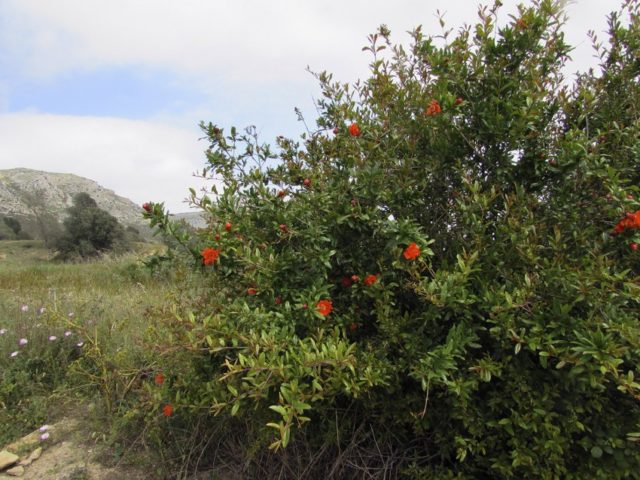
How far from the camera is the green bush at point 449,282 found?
163 centimetres

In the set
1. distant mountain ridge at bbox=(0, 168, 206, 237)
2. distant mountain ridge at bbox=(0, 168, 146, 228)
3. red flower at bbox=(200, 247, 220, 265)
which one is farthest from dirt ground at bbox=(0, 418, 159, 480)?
distant mountain ridge at bbox=(0, 168, 146, 228)

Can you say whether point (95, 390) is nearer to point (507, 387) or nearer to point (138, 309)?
point (138, 309)

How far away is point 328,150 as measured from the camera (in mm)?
2492

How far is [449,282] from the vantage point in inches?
64.2

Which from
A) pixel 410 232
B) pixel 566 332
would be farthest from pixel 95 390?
pixel 566 332

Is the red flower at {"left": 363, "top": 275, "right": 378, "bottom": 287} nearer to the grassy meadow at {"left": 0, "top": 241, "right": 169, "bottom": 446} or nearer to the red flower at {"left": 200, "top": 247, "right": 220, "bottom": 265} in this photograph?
the red flower at {"left": 200, "top": 247, "right": 220, "bottom": 265}

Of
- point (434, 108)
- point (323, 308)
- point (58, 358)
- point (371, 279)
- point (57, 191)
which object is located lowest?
point (58, 358)

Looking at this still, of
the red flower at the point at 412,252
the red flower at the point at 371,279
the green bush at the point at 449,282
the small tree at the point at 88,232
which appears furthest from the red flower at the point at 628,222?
the small tree at the point at 88,232

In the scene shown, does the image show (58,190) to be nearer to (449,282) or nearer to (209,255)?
(209,255)

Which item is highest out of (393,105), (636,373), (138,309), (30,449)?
(393,105)

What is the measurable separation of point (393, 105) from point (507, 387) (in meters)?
1.38

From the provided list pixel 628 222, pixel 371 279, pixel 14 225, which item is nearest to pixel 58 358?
pixel 371 279

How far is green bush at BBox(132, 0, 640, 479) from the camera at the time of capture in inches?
64.2

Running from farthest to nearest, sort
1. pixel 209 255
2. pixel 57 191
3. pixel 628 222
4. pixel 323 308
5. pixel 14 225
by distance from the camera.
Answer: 1. pixel 57 191
2. pixel 14 225
3. pixel 209 255
4. pixel 323 308
5. pixel 628 222
